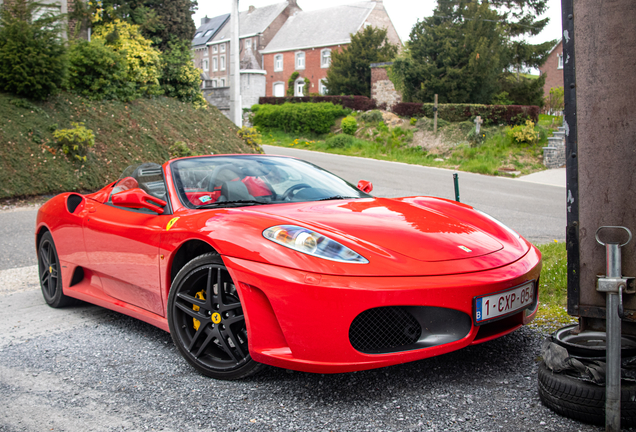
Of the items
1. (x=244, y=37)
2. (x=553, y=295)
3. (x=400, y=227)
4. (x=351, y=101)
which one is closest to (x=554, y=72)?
(x=351, y=101)

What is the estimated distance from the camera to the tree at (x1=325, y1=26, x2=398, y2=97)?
125 ft

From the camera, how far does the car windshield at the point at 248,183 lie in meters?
3.52

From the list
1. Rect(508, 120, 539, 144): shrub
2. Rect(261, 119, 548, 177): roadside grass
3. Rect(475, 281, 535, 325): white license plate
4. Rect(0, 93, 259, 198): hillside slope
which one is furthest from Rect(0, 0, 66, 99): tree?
Rect(508, 120, 539, 144): shrub

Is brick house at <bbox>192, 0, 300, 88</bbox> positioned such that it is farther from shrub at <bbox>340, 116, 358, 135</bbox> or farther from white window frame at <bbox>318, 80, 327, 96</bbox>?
shrub at <bbox>340, 116, 358, 135</bbox>

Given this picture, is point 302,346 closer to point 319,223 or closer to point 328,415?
point 328,415

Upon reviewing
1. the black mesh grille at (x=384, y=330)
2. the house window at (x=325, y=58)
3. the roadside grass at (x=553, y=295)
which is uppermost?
the house window at (x=325, y=58)

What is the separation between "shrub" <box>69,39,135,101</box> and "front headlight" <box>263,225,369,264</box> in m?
13.9

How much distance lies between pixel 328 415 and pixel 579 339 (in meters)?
1.18

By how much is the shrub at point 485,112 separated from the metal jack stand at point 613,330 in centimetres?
2367

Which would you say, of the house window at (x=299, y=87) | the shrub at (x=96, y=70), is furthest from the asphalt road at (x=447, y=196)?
the house window at (x=299, y=87)

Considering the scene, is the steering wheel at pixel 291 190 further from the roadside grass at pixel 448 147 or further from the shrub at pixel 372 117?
the shrub at pixel 372 117

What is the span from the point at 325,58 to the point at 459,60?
23839 millimetres

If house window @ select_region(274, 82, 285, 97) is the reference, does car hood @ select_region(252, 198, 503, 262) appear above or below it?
below

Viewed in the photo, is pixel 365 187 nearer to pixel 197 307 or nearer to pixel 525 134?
pixel 197 307
